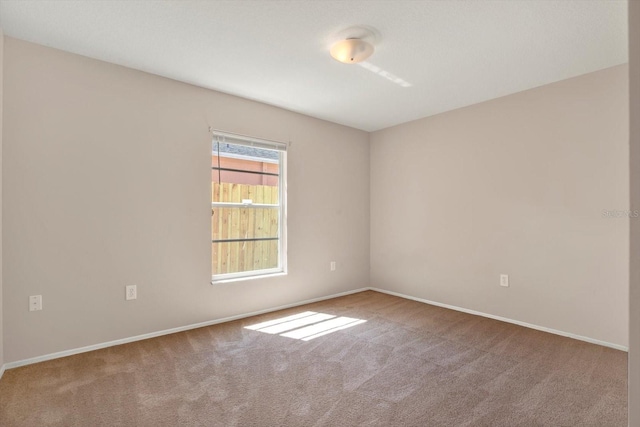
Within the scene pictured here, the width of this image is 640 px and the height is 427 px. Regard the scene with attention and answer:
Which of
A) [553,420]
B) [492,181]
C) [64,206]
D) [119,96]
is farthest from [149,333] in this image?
[492,181]

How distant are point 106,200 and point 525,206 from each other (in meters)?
3.89

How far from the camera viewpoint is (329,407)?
5.76ft

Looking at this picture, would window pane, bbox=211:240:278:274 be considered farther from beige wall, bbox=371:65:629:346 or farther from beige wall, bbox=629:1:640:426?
beige wall, bbox=629:1:640:426

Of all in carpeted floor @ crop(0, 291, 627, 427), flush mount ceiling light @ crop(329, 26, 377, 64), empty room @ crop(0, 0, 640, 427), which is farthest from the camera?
flush mount ceiling light @ crop(329, 26, 377, 64)

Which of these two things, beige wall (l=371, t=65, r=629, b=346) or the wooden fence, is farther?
the wooden fence

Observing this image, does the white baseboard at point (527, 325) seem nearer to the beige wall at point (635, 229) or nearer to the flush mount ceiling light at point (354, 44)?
the beige wall at point (635, 229)

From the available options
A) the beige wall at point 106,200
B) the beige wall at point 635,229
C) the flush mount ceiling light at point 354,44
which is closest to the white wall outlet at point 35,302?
the beige wall at point 106,200

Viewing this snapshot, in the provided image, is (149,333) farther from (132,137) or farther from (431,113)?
(431,113)

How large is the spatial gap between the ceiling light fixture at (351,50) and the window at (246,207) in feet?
4.94

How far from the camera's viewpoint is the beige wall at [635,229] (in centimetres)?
96

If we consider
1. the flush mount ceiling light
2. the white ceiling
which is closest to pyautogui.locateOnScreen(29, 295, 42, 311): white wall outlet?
the white ceiling

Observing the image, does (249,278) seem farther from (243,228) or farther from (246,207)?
(246,207)

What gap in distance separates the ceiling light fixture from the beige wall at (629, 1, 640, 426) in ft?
4.97

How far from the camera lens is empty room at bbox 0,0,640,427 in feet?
6.13
